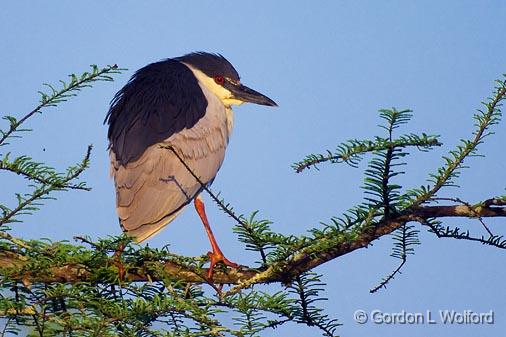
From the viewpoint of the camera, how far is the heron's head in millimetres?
6785

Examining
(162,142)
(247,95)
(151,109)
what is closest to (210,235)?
(162,142)

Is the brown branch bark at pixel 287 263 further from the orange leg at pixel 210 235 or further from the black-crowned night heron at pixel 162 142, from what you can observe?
the black-crowned night heron at pixel 162 142

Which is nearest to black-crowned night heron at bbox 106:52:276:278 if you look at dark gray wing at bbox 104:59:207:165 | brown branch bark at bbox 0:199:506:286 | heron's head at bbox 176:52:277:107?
dark gray wing at bbox 104:59:207:165

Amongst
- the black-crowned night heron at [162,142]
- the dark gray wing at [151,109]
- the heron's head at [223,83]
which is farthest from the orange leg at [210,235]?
the heron's head at [223,83]

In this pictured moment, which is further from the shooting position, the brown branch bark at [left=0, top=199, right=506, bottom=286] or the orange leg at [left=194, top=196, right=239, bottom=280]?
the orange leg at [left=194, top=196, right=239, bottom=280]

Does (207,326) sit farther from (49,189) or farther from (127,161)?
(127,161)

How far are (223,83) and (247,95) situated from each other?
228 mm

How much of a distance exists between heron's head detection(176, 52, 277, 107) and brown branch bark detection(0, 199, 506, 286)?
3326 mm

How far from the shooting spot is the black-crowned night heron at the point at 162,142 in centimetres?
526

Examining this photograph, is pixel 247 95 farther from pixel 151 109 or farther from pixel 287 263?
pixel 287 263

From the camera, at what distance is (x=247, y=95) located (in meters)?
6.80

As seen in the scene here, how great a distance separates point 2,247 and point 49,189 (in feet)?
1.59

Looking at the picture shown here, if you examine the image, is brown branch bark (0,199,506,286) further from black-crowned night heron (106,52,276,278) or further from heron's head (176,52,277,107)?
heron's head (176,52,277,107)

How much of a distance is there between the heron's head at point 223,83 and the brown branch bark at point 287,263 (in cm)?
333
